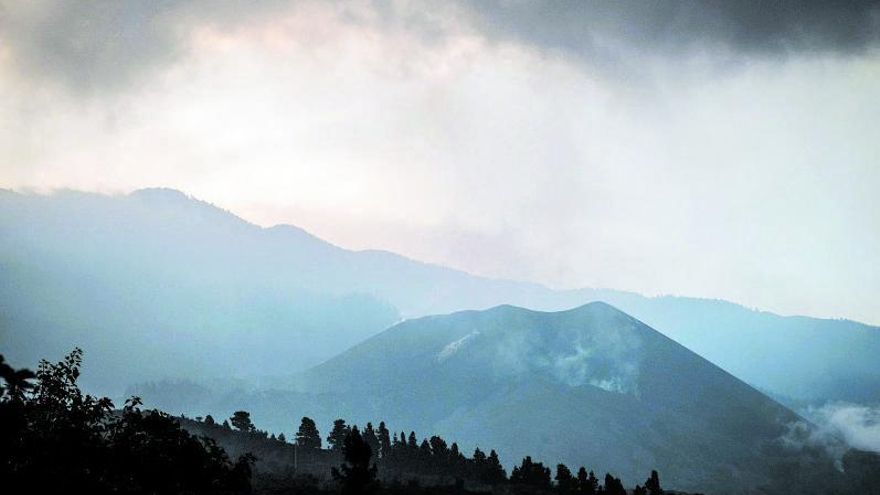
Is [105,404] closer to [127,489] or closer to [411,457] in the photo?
[127,489]

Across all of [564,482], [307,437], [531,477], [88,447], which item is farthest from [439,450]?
[88,447]

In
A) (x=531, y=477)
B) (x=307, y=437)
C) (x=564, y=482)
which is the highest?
(x=307, y=437)

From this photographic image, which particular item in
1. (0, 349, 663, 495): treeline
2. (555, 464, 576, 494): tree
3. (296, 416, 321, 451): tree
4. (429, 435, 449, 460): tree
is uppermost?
(296, 416, 321, 451): tree

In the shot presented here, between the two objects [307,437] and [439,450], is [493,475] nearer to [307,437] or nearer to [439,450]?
[439,450]

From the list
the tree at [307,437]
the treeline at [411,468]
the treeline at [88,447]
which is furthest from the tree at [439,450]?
the treeline at [88,447]

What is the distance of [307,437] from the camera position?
176 metres

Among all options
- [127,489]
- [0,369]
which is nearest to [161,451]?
[127,489]

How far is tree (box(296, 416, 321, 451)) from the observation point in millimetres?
173375

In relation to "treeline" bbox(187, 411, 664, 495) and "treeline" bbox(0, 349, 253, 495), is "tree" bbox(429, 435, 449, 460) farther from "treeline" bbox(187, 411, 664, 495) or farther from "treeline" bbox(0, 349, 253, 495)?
"treeline" bbox(0, 349, 253, 495)

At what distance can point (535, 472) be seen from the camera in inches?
6368

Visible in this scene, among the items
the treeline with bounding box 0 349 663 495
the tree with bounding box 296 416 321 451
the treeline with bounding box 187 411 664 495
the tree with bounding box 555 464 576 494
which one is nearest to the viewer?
the treeline with bounding box 0 349 663 495

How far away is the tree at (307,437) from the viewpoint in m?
173

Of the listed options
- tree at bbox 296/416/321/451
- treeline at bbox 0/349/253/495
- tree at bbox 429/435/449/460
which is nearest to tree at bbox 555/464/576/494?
tree at bbox 429/435/449/460

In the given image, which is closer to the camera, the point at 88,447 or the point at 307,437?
the point at 88,447
